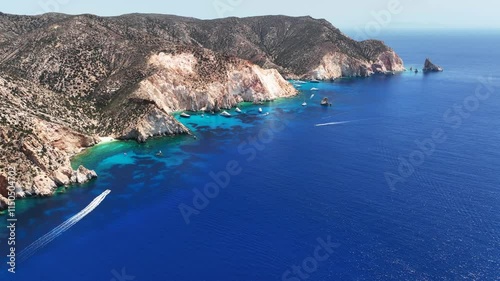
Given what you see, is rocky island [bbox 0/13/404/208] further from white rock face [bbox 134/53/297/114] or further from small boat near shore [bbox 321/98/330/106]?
small boat near shore [bbox 321/98/330/106]

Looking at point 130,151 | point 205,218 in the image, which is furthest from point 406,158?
point 130,151

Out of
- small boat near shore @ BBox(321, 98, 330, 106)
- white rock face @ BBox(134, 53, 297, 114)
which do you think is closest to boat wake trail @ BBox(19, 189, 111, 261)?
white rock face @ BBox(134, 53, 297, 114)

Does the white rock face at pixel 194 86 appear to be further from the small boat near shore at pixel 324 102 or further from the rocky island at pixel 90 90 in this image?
the small boat near shore at pixel 324 102

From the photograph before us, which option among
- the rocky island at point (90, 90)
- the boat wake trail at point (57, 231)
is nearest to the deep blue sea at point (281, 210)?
the boat wake trail at point (57, 231)

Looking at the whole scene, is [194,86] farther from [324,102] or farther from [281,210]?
[281,210]

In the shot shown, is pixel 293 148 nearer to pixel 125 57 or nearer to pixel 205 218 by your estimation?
pixel 205 218

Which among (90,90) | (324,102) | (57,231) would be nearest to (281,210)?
(57,231)

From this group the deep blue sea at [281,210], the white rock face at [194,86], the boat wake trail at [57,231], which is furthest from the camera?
the white rock face at [194,86]
